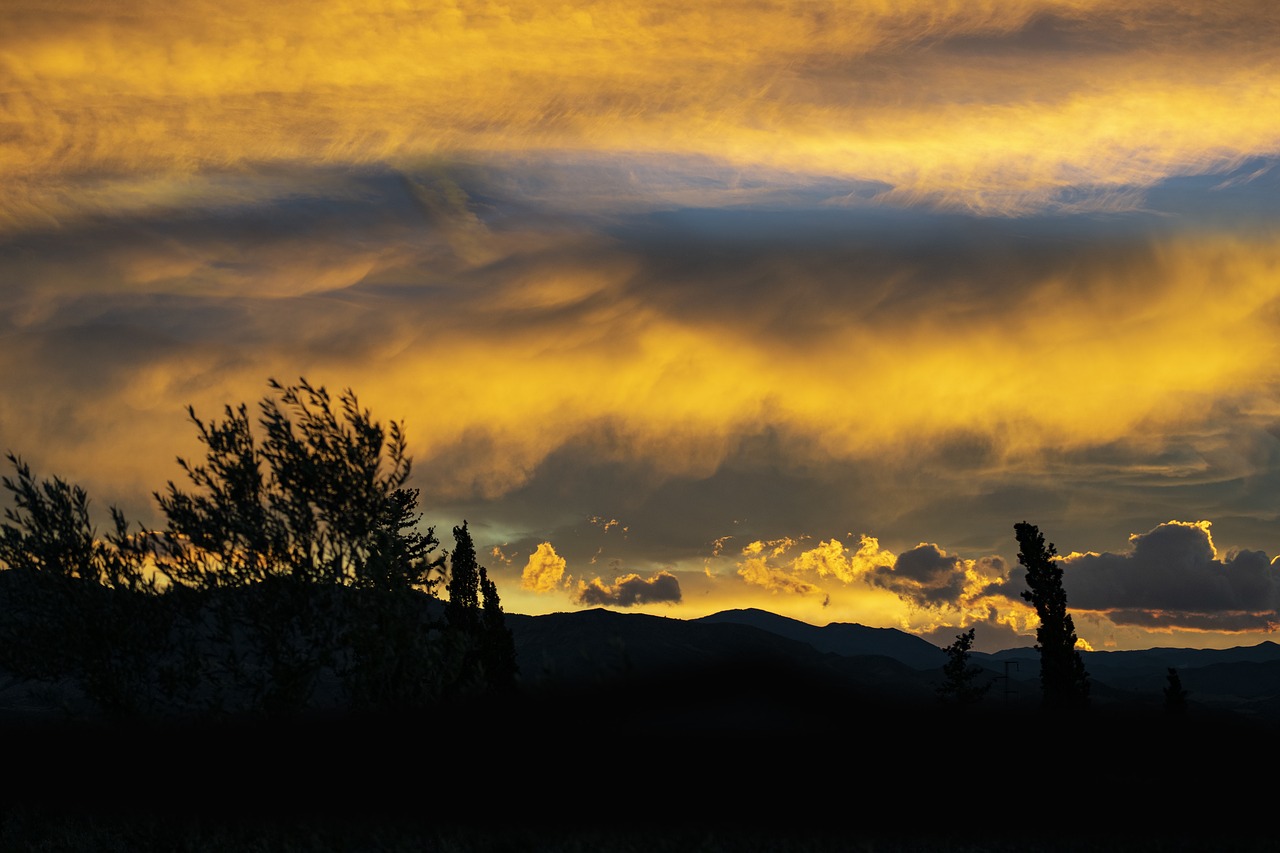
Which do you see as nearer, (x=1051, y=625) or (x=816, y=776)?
(x=816, y=776)

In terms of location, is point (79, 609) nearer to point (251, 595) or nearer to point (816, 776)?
point (251, 595)

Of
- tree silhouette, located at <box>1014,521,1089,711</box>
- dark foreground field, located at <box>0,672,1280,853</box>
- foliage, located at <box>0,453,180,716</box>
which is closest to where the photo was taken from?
dark foreground field, located at <box>0,672,1280,853</box>

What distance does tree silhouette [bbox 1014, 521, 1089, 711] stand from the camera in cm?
7869

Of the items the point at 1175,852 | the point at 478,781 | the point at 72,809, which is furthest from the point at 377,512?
the point at 1175,852

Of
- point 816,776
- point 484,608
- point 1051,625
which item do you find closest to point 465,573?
point 484,608

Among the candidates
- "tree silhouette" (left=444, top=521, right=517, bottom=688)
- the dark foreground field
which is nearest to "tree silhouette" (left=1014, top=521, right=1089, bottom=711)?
"tree silhouette" (left=444, top=521, right=517, bottom=688)

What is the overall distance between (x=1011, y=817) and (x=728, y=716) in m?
5.94

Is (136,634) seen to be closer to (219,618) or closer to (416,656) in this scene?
(219,618)

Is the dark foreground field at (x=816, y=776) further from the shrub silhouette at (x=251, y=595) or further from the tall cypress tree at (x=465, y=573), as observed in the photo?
the tall cypress tree at (x=465, y=573)

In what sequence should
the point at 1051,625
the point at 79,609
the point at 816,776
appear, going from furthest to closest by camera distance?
the point at 1051,625, the point at 79,609, the point at 816,776

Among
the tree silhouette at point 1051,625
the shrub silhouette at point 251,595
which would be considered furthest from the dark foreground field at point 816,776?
the tree silhouette at point 1051,625

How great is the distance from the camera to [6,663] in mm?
34219

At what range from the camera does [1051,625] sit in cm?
8125

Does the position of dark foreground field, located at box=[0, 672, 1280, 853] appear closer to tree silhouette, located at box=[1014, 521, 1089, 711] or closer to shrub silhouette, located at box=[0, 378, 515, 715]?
shrub silhouette, located at box=[0, 378, 515, 715]
